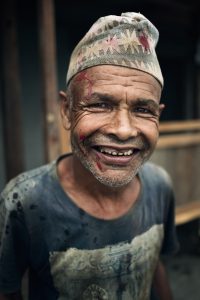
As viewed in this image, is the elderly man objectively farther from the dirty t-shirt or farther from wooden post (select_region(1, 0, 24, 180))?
wooden post (select_region(1, 0, 24, 180))

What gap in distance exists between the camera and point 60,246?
159 cm

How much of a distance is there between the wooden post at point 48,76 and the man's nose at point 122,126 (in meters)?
1.59

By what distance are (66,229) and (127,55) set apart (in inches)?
32.6

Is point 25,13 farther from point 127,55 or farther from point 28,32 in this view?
point 127,55

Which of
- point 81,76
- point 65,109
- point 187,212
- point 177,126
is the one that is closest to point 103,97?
point 81,76

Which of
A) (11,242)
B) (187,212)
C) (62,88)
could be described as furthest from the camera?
(62,88)

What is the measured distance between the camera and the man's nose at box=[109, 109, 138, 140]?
1.40 meters

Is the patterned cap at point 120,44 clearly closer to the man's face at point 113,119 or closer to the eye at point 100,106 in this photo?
the man's face at point 113,119

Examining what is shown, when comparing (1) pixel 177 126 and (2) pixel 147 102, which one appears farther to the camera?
(1) pixel 177 126

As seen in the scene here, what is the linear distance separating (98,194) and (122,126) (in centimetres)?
45

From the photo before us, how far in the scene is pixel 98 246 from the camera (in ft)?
5.32

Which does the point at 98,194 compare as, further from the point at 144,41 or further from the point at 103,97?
the point at 144,41

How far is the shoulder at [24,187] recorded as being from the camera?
160cm

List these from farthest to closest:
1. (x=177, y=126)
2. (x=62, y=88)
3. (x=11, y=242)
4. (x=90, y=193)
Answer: (x=62, y=88) < (x=177, y=126) < (x=90, y=193) < (x=11, y=242)
